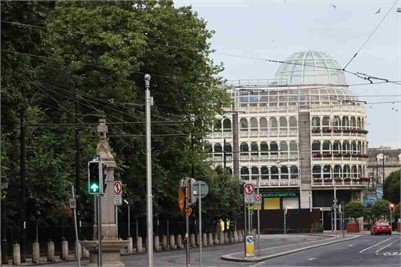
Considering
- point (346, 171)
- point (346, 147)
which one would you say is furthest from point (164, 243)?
point (346, 147)

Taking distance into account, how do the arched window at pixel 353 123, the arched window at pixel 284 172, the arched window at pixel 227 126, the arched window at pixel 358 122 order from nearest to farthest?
the arched window at pixel 284 172
the arched window at pixel 353 123
the arched window at pixel 227 126
the arched window at pixel 358 122

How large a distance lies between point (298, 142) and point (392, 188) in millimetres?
25189

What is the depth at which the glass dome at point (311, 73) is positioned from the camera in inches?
4806

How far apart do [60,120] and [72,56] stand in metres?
3.42

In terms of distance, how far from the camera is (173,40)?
5506cm

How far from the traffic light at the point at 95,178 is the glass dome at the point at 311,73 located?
96.6m

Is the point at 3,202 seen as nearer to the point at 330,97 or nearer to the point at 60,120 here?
the point at 60,120

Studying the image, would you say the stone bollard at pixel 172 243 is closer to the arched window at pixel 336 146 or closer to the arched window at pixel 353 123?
the arched window at pixel 336 146

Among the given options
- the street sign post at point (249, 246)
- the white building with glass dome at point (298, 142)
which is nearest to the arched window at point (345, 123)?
the white building with glass dome at point (298, 142)

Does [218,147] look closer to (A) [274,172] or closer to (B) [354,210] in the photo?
(A) [274,172]

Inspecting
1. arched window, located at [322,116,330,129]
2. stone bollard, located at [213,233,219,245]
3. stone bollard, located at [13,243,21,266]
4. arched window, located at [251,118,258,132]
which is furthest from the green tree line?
arched window, located at [251,118,258,132]

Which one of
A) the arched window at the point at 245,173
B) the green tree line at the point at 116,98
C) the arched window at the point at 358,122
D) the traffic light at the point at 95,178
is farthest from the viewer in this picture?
the arched window at the point at 245,173

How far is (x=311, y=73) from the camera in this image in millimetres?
124312

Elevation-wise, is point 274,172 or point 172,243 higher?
point 274,172
